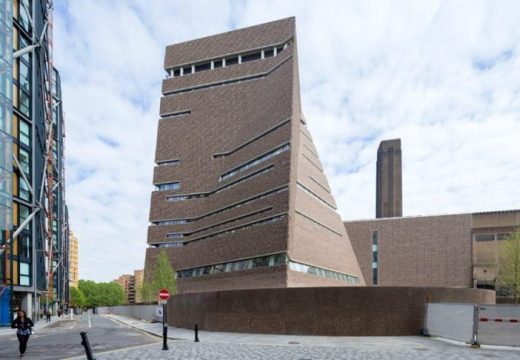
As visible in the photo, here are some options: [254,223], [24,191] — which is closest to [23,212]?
[24,191]

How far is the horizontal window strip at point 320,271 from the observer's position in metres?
42.1

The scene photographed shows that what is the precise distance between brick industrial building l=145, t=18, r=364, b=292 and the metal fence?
22.5m

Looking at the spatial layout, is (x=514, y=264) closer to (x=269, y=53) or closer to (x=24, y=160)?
(x=269, y=53)

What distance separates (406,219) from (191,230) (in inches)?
1377

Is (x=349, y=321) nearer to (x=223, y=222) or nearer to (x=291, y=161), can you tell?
(x=291, y=161)

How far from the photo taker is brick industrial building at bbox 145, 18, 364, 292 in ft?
149

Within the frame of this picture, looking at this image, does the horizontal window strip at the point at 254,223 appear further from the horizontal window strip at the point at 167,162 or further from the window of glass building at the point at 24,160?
the window of glass building at the point at 24,160

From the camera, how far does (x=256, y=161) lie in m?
54.9

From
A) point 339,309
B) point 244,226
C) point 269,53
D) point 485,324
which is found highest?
point 269,53

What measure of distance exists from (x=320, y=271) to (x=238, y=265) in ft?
31.5

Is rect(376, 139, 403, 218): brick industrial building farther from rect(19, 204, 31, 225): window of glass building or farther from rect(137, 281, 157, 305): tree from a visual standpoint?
rect(19, 204, 31, 225): window of glass building

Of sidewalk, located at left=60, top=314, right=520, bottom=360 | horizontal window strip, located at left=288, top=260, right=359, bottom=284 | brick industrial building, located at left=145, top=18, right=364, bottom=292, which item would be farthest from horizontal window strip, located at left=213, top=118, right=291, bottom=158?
sidewalk, located at left=60, top=314, right=520, bottom=360

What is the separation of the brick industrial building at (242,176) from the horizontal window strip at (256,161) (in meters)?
0.18

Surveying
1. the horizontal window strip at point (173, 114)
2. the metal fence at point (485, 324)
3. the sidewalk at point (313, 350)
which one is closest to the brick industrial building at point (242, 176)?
the horizontal window strip at point (173, 114)
